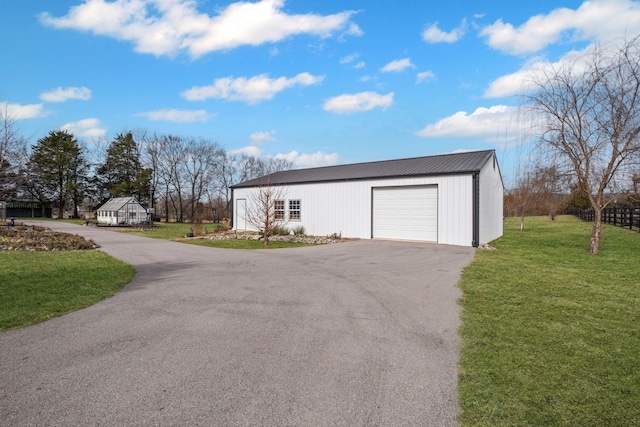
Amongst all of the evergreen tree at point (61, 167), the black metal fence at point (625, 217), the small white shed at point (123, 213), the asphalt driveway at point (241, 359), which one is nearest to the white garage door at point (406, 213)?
the asphalt driveway at point (241, 359)

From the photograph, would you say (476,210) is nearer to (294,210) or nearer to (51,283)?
(294,210)

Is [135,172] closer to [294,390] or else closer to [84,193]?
[84,193]

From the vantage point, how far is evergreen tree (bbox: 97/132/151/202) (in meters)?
40.1

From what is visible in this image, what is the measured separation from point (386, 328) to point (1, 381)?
12.6 ft

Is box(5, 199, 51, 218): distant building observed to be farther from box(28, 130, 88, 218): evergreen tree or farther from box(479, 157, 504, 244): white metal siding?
box(479, 157, 504, 244): white metal siding

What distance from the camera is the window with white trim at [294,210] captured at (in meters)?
20.7

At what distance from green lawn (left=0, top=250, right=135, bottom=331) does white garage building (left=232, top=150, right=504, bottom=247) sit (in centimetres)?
1098

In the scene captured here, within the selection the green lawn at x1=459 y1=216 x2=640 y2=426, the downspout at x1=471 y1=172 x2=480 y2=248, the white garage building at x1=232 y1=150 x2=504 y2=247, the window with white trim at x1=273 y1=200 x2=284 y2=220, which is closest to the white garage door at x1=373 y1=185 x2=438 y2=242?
the white garage building at x1=232 y1=150 x2=504 y2=247

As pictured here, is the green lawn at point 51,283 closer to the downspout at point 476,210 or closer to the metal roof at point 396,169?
the metal roof at point 396,169

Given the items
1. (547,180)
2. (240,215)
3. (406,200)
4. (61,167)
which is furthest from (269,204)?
(61,167)

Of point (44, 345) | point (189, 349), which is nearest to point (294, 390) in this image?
point (189, 349)

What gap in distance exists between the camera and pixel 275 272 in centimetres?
858

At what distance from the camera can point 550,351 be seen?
3.73m

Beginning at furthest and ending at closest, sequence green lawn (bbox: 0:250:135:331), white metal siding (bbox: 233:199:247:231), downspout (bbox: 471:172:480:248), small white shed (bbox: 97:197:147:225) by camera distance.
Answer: small white shed (bbox: 97:197:147:225)
white metal siding (bbox: 233:199:247:231)
downspout (bbox: 471:172:480:248)
green lawn (bbox: 0:250:135:331)
